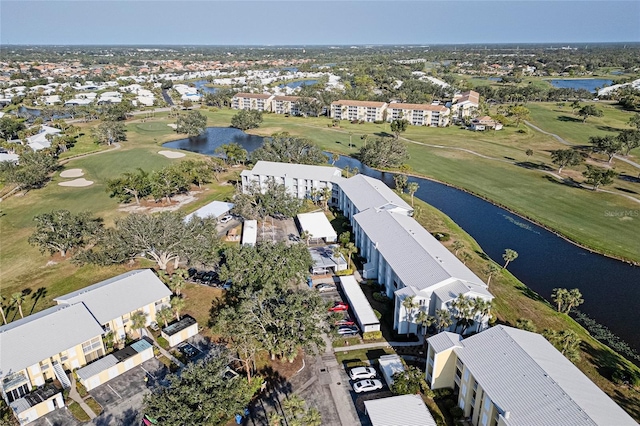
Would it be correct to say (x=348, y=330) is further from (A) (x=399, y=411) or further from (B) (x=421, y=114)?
(B) (x=421, y=114)

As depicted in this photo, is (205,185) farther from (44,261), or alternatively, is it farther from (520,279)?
(520,279)

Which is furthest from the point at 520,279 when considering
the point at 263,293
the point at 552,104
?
the point at 552,104

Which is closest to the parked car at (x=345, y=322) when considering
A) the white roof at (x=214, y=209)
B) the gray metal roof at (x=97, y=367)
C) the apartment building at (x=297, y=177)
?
the gray metal roof at (x=97, y=367)

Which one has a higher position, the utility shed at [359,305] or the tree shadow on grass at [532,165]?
the tree shadow on grass at [532,165]

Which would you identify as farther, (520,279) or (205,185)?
(205,185)

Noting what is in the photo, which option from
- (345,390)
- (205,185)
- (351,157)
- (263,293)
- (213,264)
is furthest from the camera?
(351,157)

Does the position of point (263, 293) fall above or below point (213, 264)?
above

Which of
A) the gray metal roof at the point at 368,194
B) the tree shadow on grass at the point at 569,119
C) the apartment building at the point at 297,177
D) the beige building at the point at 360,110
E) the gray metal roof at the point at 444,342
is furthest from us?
the beige building at the point at 360,110

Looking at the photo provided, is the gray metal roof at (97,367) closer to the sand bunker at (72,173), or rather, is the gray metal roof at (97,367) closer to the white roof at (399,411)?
the white roof at (399,411)
